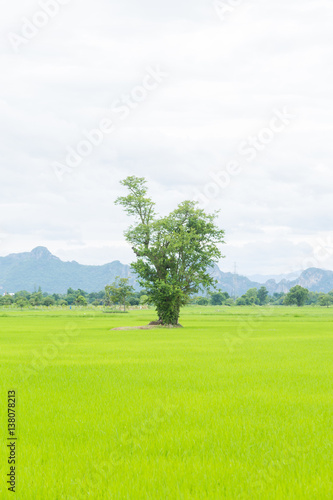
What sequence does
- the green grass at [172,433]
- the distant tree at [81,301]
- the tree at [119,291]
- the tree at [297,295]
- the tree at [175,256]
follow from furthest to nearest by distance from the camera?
the tree at [297,295], the distant tree at [81,301], the tree at [119,291], the tree at [175,256], the green grass at [172,433]

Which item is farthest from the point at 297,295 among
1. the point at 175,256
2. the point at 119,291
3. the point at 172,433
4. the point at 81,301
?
the point at 172,433

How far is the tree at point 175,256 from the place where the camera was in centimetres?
5688

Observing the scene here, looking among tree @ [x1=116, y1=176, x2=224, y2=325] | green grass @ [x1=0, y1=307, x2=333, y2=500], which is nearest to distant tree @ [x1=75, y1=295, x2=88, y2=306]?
tree @ [x1=116, y1=176, x2=224, y2=325]

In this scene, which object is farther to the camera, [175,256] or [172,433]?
[175,256]

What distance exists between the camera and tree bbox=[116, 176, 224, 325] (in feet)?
187

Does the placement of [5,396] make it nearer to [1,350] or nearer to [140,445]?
[140,445]

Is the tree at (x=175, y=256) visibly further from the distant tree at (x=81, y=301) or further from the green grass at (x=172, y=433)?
the distant tree at (x=81, y=301)

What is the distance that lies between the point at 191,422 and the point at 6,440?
3.72 meters

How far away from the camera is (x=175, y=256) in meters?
58.1

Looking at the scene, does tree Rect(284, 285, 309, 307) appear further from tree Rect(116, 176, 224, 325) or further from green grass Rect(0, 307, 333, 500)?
green grass Rect(0, 307, 333, 500)

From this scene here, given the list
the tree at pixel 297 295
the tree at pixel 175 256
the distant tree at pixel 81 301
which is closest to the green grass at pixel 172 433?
the tree at pixel 175 256

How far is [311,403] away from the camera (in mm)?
11758

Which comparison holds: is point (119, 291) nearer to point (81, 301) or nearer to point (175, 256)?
point (81, 301)

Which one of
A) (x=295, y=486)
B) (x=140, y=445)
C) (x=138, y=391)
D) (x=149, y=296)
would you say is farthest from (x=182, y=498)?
(x=149, y=296)
